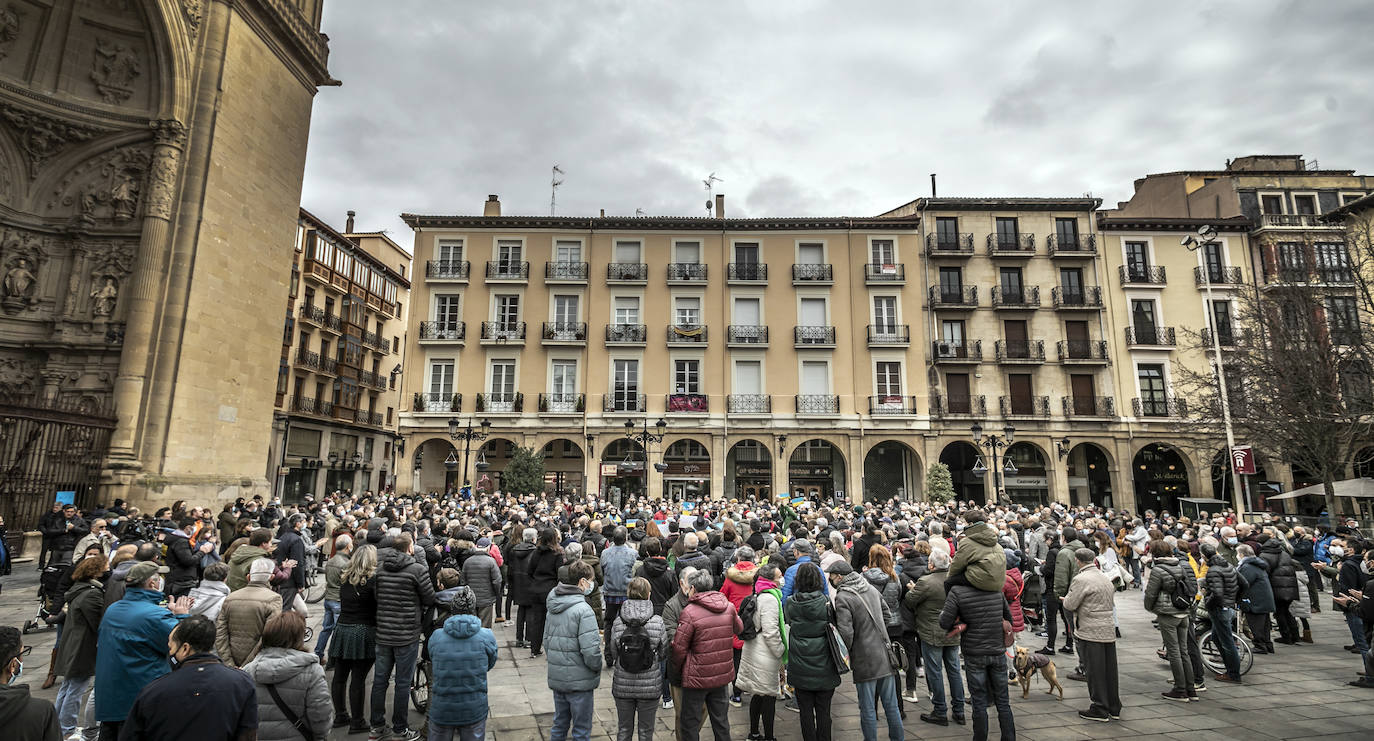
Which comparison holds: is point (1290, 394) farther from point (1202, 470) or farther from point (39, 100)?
point (39, 100)

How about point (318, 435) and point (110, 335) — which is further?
point (318, 435)

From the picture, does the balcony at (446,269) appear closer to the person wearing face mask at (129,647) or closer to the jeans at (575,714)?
the person wearing face mask at (129,647)

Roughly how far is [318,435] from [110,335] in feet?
57.3

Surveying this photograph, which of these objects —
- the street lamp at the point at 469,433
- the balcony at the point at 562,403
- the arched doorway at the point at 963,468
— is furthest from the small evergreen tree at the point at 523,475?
the arched doorway at the point at 963,468

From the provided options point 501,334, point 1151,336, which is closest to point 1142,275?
point 1151,336

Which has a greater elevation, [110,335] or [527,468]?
[110,335]

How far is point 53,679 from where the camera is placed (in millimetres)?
6867

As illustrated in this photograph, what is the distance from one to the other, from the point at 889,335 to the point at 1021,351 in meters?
6.50

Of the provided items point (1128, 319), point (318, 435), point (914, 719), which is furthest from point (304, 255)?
point (1128, 319)

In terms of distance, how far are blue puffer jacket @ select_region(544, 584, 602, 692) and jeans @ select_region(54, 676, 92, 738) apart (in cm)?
401

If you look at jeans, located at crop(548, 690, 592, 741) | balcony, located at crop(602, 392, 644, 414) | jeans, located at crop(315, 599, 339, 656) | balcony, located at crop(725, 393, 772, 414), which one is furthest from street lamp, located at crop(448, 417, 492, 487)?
jeans, located at crop(548, 690, 592, 741)

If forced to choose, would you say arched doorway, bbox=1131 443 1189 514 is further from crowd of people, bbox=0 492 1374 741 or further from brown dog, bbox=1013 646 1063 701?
brown dog, bbox=1013 646 1063 701

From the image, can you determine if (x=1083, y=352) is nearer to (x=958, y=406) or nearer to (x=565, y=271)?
(x=958, y=406)

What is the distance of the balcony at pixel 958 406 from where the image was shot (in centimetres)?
2985
